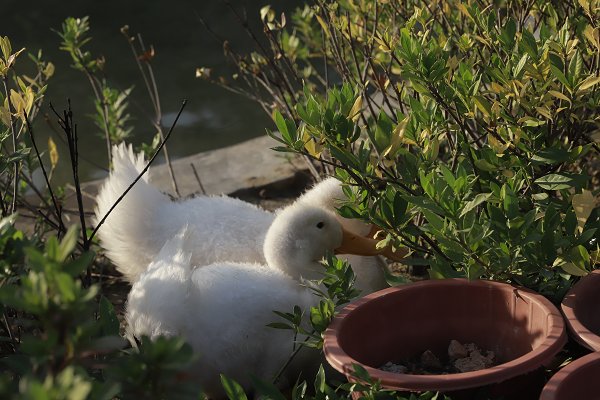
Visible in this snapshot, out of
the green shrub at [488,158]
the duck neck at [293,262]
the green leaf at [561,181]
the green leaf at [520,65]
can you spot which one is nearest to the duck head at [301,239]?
the duck neck at [293,262]

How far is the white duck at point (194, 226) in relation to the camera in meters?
3.30

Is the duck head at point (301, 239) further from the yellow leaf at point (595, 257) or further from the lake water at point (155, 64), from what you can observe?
the lake water at point (155, 64)

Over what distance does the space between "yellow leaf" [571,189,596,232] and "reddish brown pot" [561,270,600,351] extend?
154mm

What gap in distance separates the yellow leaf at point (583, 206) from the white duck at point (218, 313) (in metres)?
0.82

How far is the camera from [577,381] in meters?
2.00

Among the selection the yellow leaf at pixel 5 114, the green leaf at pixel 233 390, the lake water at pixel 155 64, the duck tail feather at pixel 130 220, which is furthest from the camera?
the lake water at pixel 155 64

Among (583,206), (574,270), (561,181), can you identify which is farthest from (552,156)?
(574,270)

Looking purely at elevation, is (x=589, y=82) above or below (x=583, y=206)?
above

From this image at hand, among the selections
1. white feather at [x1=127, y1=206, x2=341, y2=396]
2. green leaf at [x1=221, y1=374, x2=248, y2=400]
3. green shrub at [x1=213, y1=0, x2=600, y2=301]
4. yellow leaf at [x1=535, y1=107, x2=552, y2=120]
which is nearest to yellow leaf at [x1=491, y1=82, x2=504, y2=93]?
green shrub at [x1=213, y1=0, x2=600, y2=301]

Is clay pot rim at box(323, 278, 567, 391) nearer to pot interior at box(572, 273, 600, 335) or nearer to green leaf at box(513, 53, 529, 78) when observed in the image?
pot interior at box(572, 273, 600, 335)

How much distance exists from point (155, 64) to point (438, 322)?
21.5 ft

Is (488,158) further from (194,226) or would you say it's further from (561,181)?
(194,226)

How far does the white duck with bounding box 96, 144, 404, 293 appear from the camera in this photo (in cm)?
330

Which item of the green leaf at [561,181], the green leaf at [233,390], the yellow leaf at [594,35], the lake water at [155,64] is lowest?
the lake water at [155,64]
